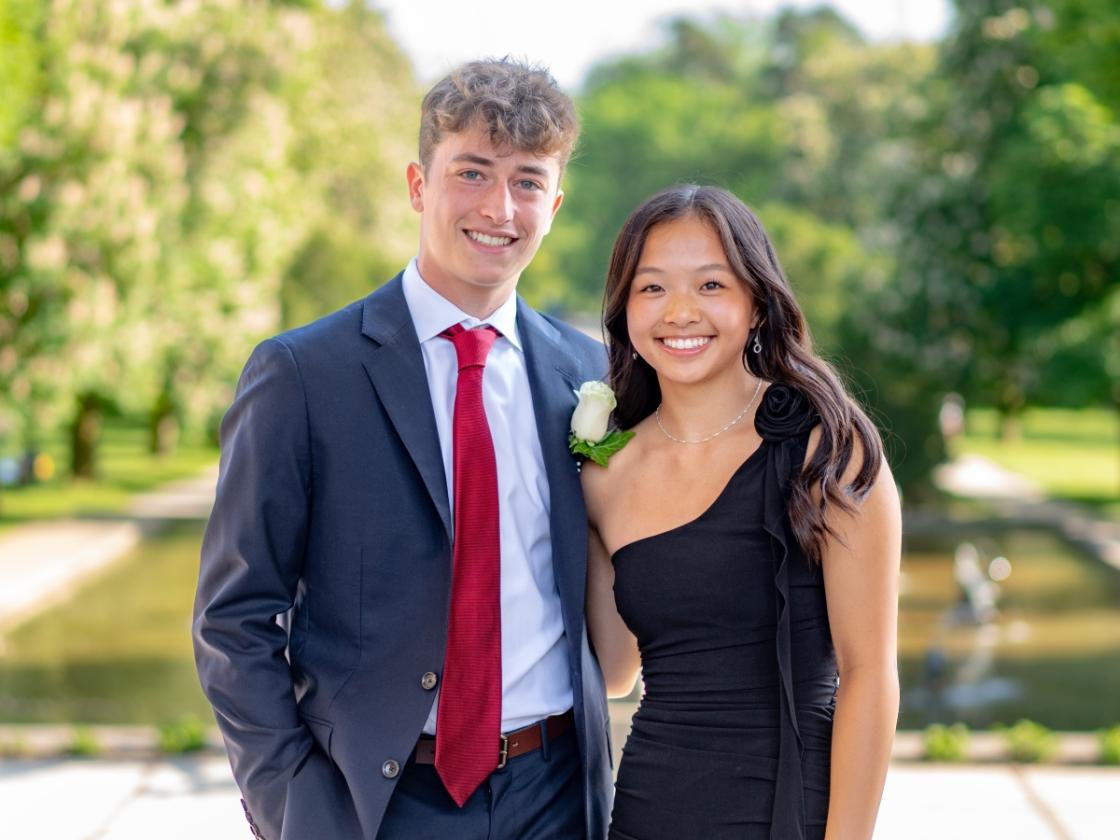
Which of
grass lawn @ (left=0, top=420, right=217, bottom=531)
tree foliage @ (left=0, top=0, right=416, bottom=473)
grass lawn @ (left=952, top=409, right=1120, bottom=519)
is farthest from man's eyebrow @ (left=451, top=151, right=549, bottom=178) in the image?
grass lawn @ (left=952, top=409, right=1120, bottom=519)

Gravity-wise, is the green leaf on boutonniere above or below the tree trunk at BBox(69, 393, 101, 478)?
above

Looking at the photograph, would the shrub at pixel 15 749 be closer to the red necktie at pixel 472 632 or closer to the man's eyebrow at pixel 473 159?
the red necktie at pixel 472 632

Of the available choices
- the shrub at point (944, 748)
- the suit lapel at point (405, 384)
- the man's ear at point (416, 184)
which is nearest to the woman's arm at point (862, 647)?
the suit lapel at point (405, 384)

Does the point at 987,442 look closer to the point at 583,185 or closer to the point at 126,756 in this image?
the point at 583,185

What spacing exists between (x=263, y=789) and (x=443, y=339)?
1058mm

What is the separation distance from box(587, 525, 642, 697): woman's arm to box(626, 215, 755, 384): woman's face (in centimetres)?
47

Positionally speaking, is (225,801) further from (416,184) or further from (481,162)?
(481,162)

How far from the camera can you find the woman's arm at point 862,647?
117 inches

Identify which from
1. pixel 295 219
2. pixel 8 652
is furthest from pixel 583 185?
pixel 8 652

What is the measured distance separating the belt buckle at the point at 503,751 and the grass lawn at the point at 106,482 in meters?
20.1

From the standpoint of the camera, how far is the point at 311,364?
3143 millimetres

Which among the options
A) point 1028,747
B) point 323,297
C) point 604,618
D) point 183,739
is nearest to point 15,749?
point 183,739

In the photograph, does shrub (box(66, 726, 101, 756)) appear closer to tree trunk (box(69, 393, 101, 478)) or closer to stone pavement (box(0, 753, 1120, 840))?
stone pavement (box(0, 753, 1120, 840))

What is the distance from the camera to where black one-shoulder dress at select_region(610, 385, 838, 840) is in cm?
302
